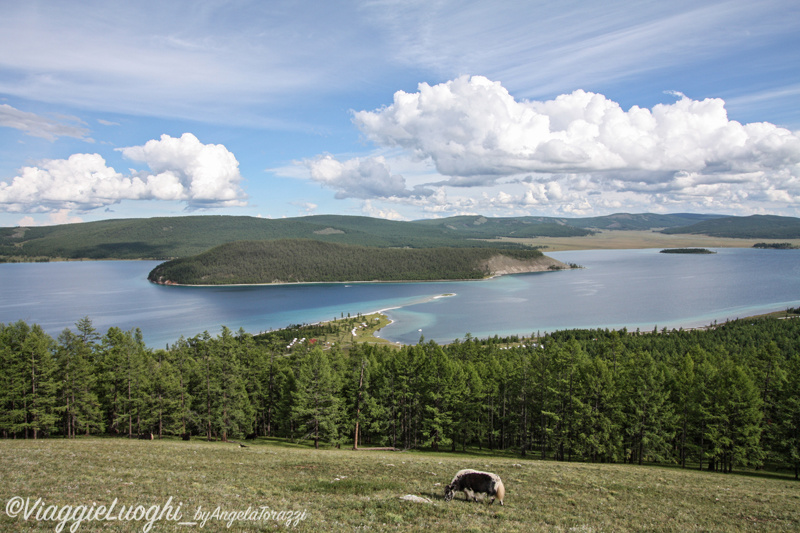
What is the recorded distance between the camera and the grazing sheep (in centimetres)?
1423

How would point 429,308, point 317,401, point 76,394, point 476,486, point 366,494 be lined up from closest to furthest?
point 476,486, point 366,494, point 76,394, point 317,401, point 429,308

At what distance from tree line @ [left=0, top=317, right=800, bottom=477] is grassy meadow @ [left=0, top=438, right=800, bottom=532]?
1225cm

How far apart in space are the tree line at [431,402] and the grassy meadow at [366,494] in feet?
40.2

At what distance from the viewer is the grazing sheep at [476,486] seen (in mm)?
14229

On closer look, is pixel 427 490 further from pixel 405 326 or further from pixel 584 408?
pixel 405 326

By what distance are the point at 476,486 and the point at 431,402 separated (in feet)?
84.4

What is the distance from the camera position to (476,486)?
47.5 ft

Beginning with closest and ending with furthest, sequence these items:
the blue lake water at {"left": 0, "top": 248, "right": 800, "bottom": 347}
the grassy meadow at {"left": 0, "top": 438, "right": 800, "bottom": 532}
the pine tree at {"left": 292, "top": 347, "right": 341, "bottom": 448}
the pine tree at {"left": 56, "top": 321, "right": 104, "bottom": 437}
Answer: the grassy meadow at {"left": 0, "top": 438, "right": 800, "bottom": 532}, the pine tree at {"left": 56, "top": 321, "right": 104, "bottom": 437}, the pine tree at {"left": 292, "top": 347, "right": 341, "bottom": 448}, the blue lake water at {"left": 0, "top": 248, "right": 800, "bottom": 347}

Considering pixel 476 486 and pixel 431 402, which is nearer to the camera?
pixel 476 486

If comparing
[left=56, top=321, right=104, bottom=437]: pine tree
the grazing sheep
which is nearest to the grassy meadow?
the grazing sheep

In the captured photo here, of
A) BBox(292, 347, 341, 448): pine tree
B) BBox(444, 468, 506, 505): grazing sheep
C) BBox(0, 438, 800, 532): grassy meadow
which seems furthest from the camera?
BBox(292, 347, 341, 448): pine tree

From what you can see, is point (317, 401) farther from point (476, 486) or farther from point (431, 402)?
point (476, 486)

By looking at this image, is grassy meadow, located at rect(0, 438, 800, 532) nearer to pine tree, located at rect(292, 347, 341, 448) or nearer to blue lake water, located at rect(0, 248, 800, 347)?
pine tree, located at rect(292, 347, 341, 448)

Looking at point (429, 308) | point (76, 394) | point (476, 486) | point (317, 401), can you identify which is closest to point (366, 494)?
point (476, 486)
